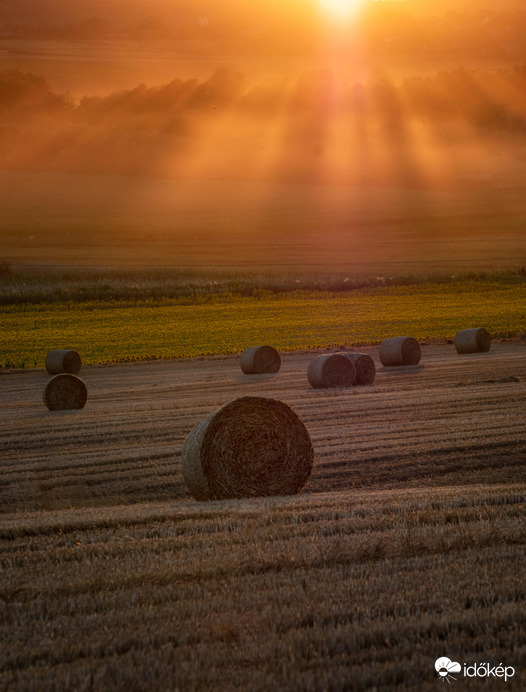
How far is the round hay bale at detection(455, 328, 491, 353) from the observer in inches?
1182

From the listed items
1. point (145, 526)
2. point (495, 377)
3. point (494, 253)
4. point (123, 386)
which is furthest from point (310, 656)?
point (494, 253)

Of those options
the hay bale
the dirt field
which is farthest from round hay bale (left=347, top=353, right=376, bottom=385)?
the hay bale

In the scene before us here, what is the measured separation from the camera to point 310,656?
205 inches

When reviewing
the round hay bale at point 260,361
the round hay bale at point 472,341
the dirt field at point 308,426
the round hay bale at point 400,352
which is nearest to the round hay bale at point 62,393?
the dirt field at point 308,426

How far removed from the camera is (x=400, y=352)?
1080 inches

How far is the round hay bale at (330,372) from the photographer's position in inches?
914

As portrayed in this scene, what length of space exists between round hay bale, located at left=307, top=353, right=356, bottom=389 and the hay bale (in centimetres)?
1156

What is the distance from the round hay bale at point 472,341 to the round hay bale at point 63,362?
13058mm

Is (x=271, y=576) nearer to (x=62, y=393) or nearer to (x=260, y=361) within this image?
(x=62, y=393)

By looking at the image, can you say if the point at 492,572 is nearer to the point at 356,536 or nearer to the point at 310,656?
the point at 356,536

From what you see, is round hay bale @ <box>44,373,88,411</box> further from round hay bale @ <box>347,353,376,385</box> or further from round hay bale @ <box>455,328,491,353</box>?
round hay bale @ <box>455,328,491,353</box>

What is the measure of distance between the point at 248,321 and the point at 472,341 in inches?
652

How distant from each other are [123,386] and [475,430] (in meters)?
13.2

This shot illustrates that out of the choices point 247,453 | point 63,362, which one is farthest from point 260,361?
point 247,453
